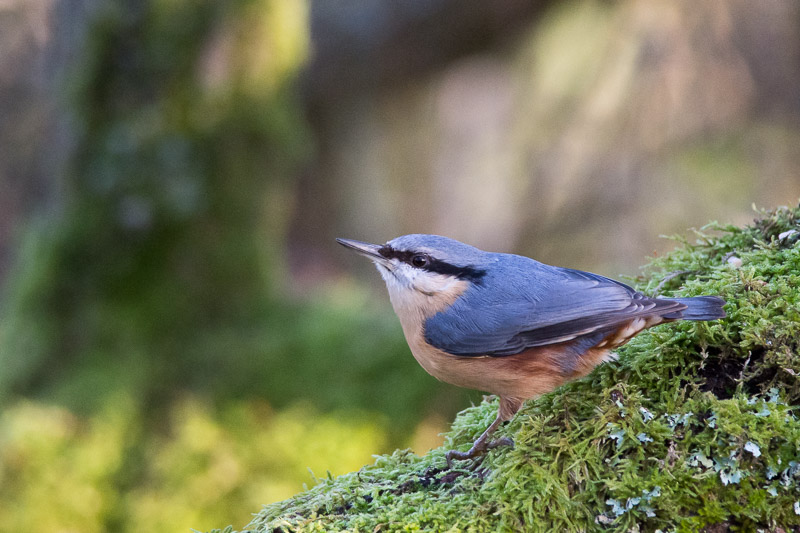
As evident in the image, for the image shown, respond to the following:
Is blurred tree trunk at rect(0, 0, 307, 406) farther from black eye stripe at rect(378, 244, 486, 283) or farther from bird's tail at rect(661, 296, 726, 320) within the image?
bird's tail at rect(661, 296, 726, 320)

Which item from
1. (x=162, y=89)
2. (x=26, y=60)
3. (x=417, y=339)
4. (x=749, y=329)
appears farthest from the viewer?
(x=26, y=60)

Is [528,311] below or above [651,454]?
above

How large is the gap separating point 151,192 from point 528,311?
351 centimetres

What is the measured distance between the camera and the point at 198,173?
5.41m

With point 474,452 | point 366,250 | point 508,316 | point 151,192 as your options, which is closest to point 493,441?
point 474,452

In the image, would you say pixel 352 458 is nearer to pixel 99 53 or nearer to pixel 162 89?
pixel 162 89

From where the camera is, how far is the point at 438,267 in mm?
3047

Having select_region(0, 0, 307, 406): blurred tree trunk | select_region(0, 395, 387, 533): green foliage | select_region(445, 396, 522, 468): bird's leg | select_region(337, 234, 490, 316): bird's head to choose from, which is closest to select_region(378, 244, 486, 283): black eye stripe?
select_region(337, 234, 490, 316): bird's head

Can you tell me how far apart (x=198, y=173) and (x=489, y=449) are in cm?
381

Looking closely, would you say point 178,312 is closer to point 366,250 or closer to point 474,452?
point 366,250

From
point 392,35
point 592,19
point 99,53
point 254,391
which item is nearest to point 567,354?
point 254,391

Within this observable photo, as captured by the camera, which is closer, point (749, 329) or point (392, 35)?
point (749, 329)

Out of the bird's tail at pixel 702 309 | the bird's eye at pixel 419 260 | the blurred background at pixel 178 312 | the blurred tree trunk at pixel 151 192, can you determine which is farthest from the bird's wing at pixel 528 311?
the blurred tree trunk at pixel 151 192

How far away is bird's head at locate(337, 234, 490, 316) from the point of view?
9.75ft
